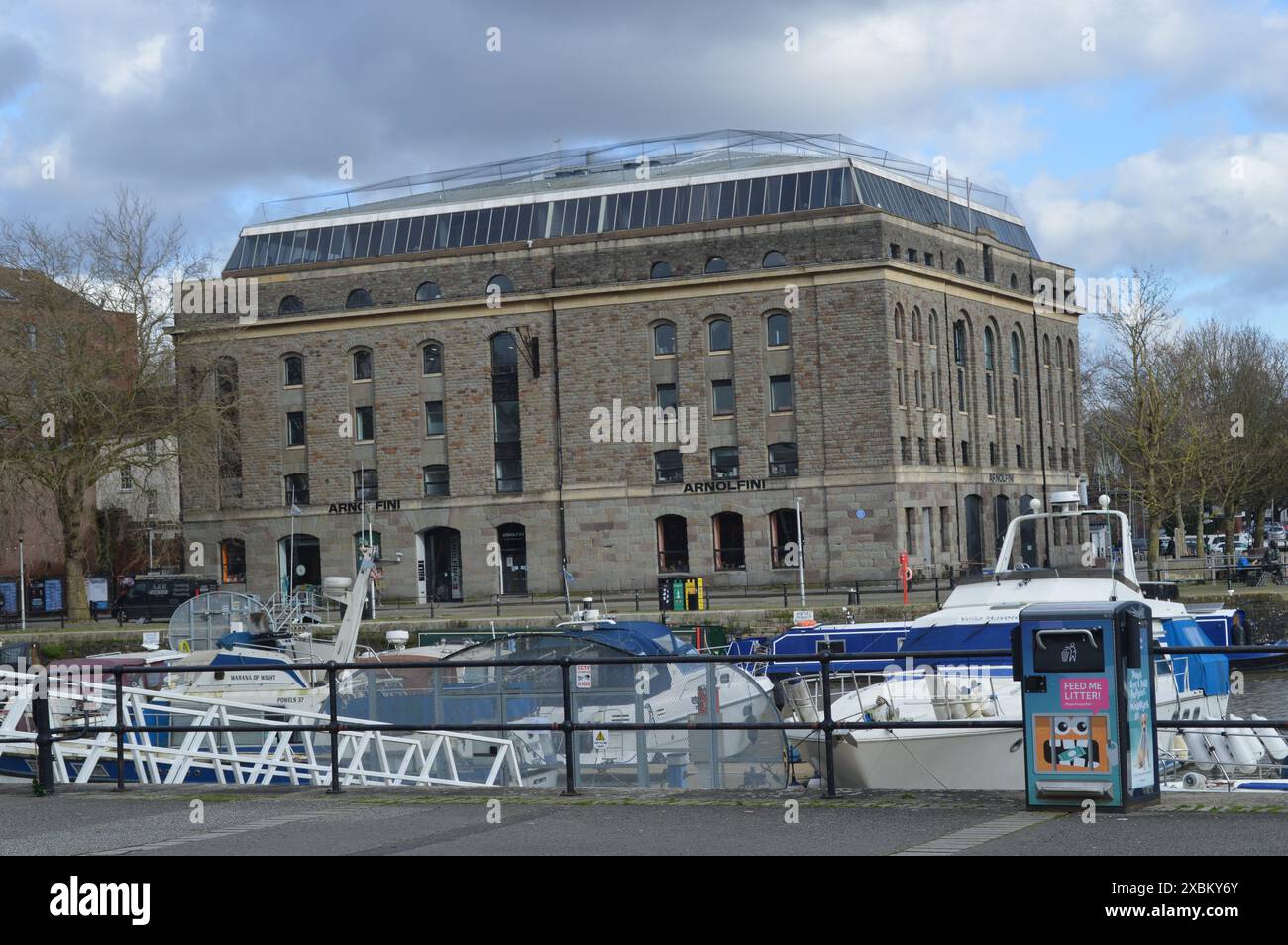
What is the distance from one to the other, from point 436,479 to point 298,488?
6.60m

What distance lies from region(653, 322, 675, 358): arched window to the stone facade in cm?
39

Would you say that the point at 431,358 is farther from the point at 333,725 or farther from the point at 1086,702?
the point at 1086,702

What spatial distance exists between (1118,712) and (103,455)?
53321 millimetres

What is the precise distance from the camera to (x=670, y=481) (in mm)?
64125

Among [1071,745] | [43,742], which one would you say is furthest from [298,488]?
[1071,745]

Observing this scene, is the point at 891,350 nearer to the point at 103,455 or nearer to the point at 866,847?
the point at 103,455

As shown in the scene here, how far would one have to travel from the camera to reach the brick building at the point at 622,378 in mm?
62094

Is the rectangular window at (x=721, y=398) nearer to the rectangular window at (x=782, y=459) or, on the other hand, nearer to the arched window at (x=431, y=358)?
the rectangular window at (x=782, y=459)

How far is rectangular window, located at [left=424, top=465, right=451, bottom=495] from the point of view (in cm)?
6744

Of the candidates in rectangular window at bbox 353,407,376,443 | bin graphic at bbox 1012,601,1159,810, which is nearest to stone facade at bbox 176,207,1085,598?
rectangular window at bbox 353,407,376,443

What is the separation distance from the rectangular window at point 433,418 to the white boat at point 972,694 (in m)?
43.0

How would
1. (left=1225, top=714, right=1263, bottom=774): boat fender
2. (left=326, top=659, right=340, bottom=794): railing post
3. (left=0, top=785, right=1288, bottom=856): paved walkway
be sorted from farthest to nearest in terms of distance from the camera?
(left=1225, top=714, right=1263, bottom=774): boat fender
(left=326, top=659, right=340, bottom=794): railing post
(left=0, top=785, right=1288, bottom=856): paved walkway

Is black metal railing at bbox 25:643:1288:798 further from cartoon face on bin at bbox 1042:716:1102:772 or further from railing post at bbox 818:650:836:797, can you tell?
cartoon face on bin at bbox 1042:716:1102:772

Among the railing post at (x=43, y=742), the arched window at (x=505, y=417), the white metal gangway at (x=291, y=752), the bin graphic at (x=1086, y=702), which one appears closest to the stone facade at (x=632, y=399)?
the arched window at (x=505, y=417)
